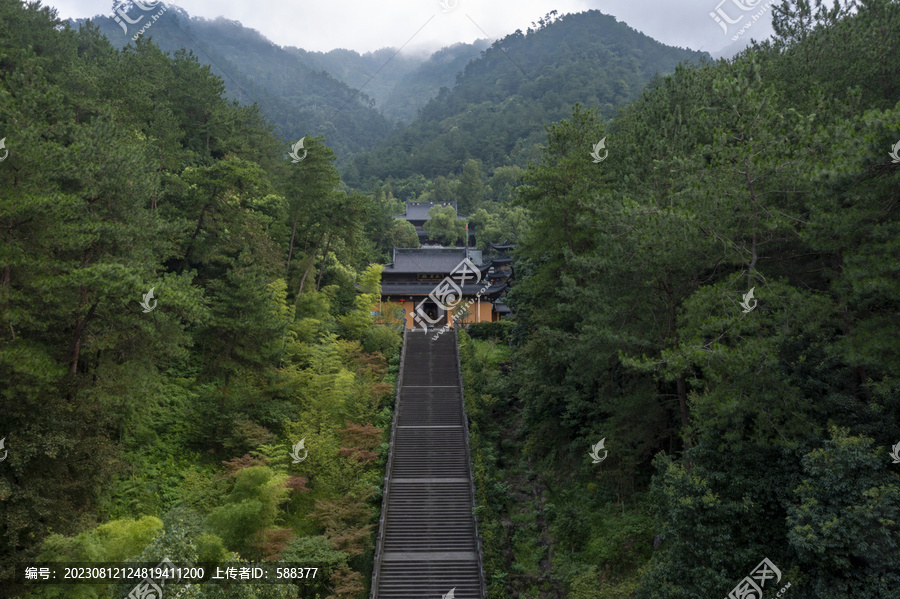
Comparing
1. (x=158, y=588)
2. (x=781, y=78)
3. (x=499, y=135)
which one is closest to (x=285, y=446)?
(x=158, y=588)

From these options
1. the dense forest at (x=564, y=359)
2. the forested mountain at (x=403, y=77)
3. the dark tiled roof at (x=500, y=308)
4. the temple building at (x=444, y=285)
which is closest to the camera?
→ the dense forest at (x=564, y=359)

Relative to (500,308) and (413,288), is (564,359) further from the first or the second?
(413,288)

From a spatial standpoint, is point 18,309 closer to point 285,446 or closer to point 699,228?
point 285,446

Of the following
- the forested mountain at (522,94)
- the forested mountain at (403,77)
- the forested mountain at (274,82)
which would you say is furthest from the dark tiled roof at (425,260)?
the forested mountain at (403,77)

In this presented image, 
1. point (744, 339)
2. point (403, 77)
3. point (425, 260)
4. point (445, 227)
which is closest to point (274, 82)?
point (403, 77)

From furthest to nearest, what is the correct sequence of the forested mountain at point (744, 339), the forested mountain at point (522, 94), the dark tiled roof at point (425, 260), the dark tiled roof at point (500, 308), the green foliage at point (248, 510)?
the forested mountain at point (522, 94) < the dark tiled roof at point (425, 260) < the dark tiled roof at point (500, 308) < the green foliage at point (248, 510) < the forested mountain at point (744, 339)

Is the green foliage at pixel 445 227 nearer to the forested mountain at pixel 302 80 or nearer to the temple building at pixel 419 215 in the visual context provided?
the temple building at pixel 419 215

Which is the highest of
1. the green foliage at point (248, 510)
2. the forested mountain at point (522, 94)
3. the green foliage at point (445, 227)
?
the forested mountain at point (522, 94)
